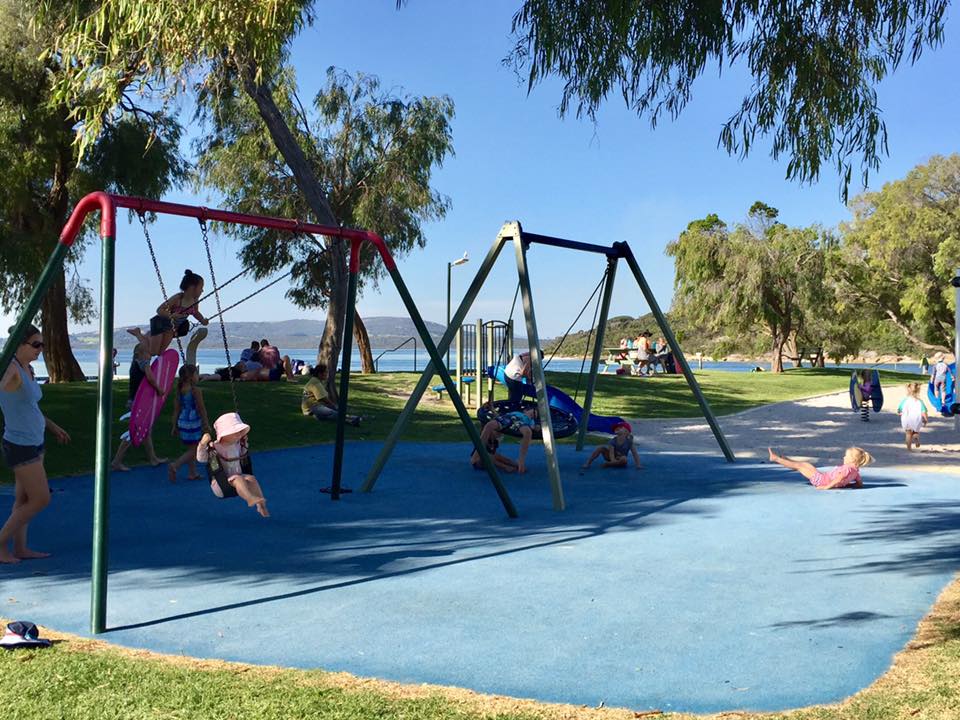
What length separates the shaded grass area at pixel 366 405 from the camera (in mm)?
13961

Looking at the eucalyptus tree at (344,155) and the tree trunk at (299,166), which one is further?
the eucalyptus tree at (344,155)

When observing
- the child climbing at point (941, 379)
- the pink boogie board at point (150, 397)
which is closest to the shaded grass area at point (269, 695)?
the pink boogie board at point (150, 397)

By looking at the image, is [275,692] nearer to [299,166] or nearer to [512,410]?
[512,410]

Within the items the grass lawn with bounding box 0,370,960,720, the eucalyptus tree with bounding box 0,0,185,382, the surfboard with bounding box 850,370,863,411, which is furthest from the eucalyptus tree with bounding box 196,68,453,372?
the grass lawn with bounding box 0,370,960,720

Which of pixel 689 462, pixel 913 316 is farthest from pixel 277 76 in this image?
pixel 913 316

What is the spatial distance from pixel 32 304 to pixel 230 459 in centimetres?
195

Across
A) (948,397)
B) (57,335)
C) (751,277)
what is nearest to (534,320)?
(948,397)

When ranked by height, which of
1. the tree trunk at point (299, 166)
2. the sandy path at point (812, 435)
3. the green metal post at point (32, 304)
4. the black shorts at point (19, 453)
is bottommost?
the sandy path at point (812, 435)

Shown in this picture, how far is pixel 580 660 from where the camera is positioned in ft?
14.9

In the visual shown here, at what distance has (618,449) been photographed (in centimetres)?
1186

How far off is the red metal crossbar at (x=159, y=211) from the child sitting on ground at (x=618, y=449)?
447cm

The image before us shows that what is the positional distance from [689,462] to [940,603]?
23.3 feet

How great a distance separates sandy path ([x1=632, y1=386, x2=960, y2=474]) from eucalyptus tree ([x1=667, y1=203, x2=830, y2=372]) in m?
15.5

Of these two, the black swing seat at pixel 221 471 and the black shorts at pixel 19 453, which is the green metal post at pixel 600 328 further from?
the black shorts at pixel 19 453
